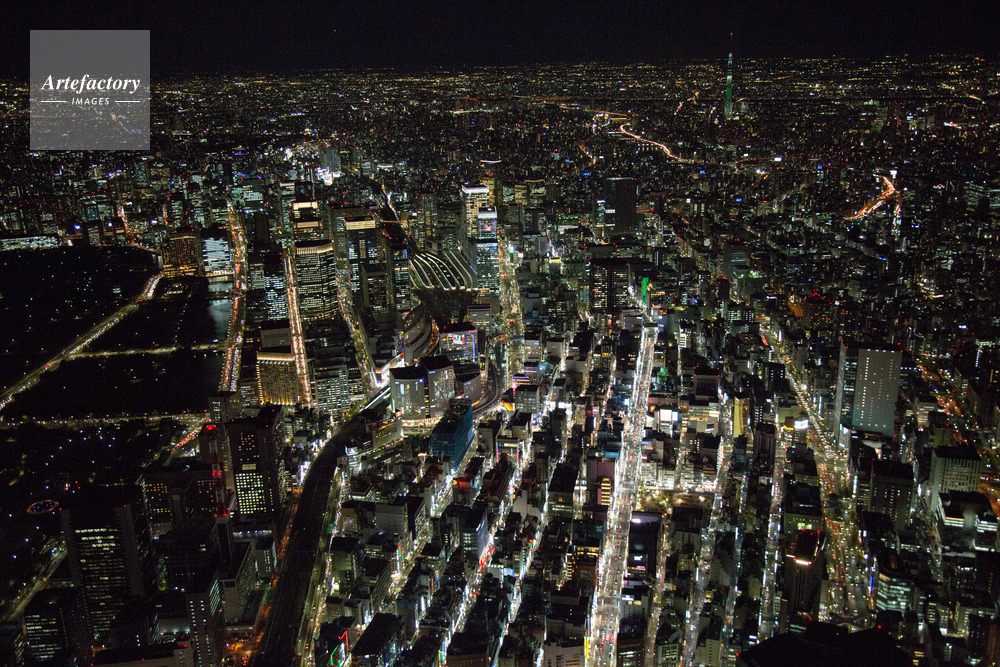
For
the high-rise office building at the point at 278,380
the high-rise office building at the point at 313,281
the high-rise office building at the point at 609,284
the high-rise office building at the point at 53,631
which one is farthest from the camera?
the high-rise office building at the point at 609,284

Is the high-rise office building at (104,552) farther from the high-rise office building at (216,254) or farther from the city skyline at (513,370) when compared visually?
the high-rise office building at (216,254)

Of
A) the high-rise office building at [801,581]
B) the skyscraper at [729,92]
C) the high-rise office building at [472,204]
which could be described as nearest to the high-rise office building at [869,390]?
the high-rise office building at [801,581]

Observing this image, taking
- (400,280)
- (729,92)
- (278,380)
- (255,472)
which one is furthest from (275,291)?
(729,92)

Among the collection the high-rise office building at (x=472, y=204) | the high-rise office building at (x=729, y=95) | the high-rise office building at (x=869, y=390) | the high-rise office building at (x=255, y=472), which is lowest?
the high-rise office building at (x=255, y=472)

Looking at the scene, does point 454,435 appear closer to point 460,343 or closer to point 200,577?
point 460,343

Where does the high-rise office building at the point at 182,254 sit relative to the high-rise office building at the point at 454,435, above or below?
above

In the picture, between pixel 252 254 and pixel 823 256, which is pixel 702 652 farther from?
pixel 252 254
